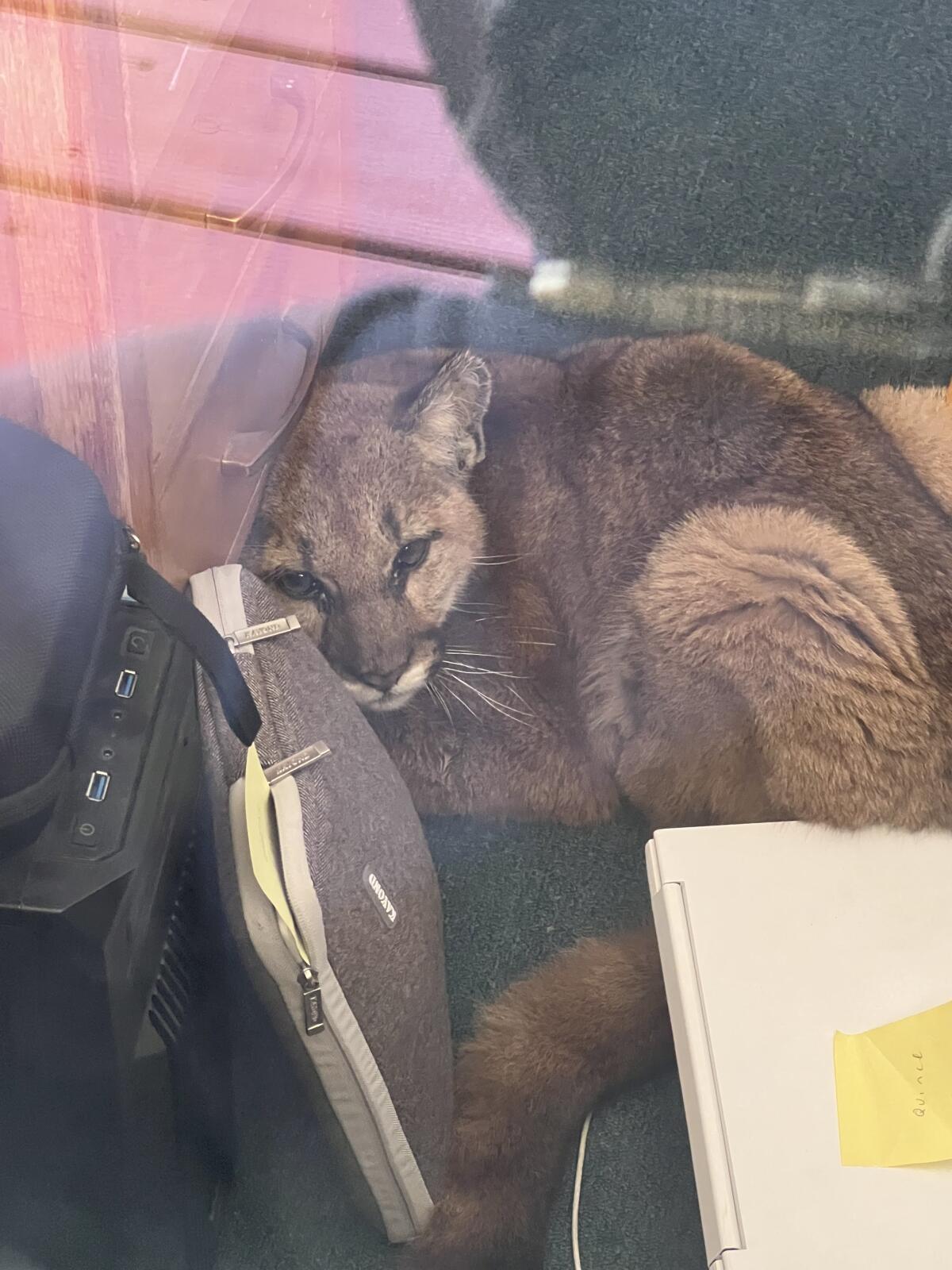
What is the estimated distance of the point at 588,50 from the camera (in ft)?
4.25

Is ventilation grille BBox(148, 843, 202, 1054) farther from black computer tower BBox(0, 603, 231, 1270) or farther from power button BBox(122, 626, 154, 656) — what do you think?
power button BBox(122, 626, 154, 656)

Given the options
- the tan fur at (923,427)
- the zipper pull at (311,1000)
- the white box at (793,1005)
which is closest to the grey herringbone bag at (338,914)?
the zipper pull at (311,1000)

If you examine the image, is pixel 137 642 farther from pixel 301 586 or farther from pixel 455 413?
pixel 455 413

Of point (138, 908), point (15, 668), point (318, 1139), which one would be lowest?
point (318, 1139)

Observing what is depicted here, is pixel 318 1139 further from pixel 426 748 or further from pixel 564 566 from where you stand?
pixel 564 566

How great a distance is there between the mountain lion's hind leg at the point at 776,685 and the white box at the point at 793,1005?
2.6 inches

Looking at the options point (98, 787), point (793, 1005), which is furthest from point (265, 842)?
point (793, 1005)

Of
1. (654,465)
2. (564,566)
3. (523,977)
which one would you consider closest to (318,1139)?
(523,977)

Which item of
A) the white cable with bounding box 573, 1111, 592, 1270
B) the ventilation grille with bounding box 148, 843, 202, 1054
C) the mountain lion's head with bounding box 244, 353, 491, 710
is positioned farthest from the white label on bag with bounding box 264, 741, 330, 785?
the white cable with bounding box 573, 1111, 592, 1270

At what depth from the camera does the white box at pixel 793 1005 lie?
2.58 feet

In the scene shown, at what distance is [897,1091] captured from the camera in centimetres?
84

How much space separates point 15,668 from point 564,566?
2.59ft

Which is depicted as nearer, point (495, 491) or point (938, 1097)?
point (938, 1097)

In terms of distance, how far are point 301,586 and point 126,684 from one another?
19.8 inches
